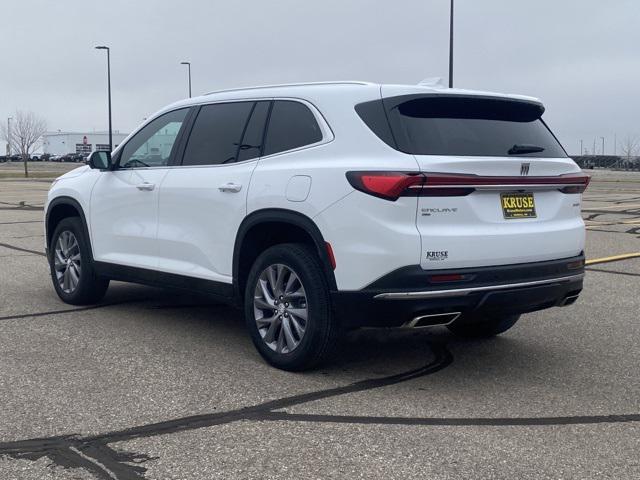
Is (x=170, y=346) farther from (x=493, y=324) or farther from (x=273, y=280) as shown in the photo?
(x=493, y=324)

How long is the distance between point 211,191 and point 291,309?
115 cm

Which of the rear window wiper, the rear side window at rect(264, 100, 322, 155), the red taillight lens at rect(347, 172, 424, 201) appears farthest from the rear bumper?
the rear side window at rect(264, 100, 322, 155)

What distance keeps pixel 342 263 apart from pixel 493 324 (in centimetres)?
196

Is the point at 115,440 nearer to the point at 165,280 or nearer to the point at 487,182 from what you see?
the point at 165,280

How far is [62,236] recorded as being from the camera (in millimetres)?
7766

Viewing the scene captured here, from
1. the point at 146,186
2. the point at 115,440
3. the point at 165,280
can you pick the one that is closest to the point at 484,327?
the point at 165,280

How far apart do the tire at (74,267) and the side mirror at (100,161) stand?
0.69 m

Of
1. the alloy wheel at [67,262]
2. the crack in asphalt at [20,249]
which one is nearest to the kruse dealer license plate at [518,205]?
the alloy wheel at [67,262]

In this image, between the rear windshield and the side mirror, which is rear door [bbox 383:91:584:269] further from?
the side mirror

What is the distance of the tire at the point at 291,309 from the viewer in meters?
5.13

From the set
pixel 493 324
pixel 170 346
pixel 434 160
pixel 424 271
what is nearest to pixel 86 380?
pixel 170 346

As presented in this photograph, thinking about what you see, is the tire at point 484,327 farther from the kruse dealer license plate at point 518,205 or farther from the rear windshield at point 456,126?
the rear windshield at point 456,126

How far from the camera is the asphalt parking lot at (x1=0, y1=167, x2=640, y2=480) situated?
3859 mm

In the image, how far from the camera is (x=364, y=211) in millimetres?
4852
